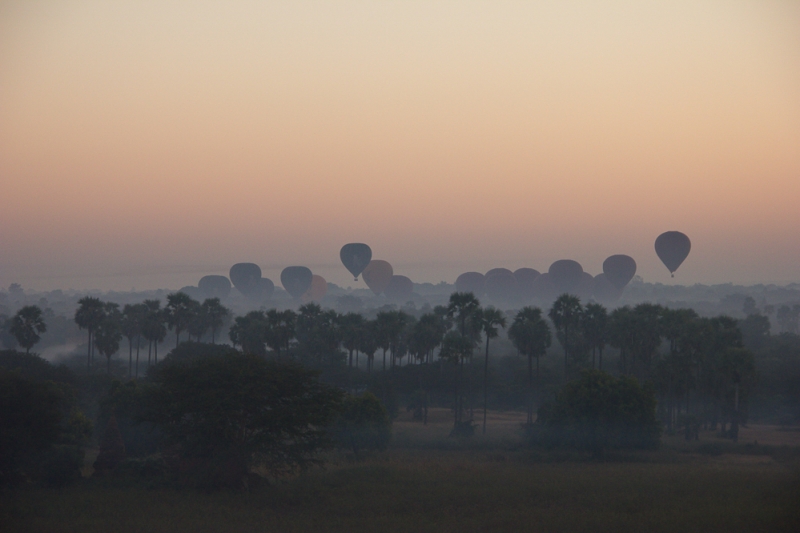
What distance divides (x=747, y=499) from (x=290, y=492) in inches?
818

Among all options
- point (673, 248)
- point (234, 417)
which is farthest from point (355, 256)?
point (234, 417)

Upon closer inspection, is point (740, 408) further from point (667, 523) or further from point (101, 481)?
point (101, 481)

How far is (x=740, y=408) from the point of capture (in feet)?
202

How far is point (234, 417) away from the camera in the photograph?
36.1 m

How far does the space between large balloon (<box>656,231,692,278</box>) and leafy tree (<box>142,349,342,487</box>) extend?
11410cm

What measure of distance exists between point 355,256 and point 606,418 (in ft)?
433

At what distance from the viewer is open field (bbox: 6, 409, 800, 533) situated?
28562 millimetres

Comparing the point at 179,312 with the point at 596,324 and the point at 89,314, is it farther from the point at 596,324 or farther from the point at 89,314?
the point at 596,324

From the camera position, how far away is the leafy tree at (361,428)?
1944 inches

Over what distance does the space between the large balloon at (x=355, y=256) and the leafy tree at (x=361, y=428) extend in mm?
127981

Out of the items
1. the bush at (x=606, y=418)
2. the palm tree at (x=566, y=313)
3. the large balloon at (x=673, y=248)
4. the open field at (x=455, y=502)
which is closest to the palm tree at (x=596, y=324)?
the palm tree at (x=566, y=313)

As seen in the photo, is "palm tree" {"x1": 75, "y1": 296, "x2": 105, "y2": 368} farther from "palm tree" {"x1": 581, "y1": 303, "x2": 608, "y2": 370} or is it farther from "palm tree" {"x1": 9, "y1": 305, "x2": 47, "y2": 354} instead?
"palm tree" {"x1": 581, "y1": 303, "x2": 608, "y2": 370}

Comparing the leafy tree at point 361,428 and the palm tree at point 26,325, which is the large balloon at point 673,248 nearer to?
the leafy tree at point 361,428

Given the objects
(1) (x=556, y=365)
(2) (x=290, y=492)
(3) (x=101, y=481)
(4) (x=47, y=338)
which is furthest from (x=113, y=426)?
(4) (x=47, y=338)
